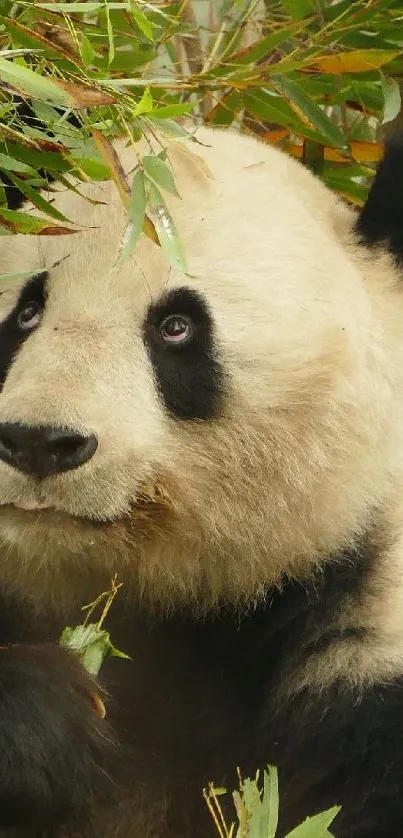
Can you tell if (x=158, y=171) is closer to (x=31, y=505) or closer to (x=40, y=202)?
(x=40, y=202)

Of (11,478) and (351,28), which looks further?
(351,28)

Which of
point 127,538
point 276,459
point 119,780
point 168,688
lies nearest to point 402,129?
point 276,459

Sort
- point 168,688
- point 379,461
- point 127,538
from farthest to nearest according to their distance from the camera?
point 168,688 < point 379,461 < point 127,538

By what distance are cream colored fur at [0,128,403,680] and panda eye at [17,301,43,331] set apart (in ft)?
0.15

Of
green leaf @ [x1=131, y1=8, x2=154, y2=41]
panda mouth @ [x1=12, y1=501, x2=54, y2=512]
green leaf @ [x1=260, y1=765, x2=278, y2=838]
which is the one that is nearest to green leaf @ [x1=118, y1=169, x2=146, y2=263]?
green leaf @ [x1=131, y1=8, x2=154, y2=41]

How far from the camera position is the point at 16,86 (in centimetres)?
179

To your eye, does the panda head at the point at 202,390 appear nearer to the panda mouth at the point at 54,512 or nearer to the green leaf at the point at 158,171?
the panda mouth at the point at 54,512

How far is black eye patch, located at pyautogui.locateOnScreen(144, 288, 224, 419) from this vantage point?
1949mm

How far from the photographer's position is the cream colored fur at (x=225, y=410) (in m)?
1.86

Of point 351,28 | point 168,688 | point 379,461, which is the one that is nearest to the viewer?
point 379,461

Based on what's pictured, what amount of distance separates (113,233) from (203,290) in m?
0.18

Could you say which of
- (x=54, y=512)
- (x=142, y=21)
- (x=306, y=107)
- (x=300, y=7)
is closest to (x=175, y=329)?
(x=54, y=512)

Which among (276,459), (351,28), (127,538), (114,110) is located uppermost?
(351,28)

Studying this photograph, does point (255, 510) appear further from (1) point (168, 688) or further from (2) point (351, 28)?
(2) point (351, 28)
